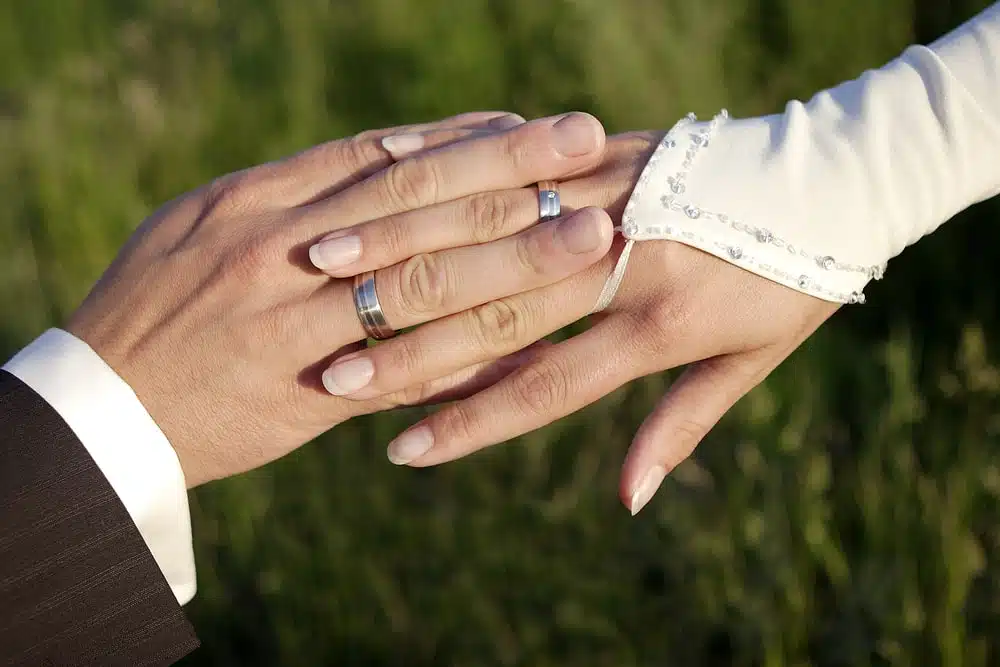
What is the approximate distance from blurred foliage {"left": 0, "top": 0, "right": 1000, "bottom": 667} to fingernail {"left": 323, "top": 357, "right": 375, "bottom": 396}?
1045mm

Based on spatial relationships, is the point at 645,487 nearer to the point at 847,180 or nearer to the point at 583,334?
the point at 583,334

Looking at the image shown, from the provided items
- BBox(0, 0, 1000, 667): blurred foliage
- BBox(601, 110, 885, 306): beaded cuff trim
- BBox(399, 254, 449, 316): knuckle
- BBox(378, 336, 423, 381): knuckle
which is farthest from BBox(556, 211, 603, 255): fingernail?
BBox(0, 0, 1000, 667): blurred foliage

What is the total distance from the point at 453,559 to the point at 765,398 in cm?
100

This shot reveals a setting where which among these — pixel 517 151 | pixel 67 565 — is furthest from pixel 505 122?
pixel 67 565

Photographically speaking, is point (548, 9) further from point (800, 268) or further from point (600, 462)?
point (800, 268)

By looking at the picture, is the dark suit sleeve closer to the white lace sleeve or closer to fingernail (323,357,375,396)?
fingernail (323,357,375,396)

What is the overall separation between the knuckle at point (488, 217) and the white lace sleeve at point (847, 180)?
216 millimetres

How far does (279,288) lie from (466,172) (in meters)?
0.39

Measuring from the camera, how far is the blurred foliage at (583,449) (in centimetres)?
229

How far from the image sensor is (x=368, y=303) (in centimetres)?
159

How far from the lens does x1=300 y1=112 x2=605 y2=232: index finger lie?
165 centimetres

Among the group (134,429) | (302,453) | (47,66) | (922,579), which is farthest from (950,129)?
(47,66)

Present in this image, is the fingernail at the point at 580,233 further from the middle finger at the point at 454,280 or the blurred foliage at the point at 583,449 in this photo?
the blurred foliage at the point at 583,449

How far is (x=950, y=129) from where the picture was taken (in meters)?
1.56
